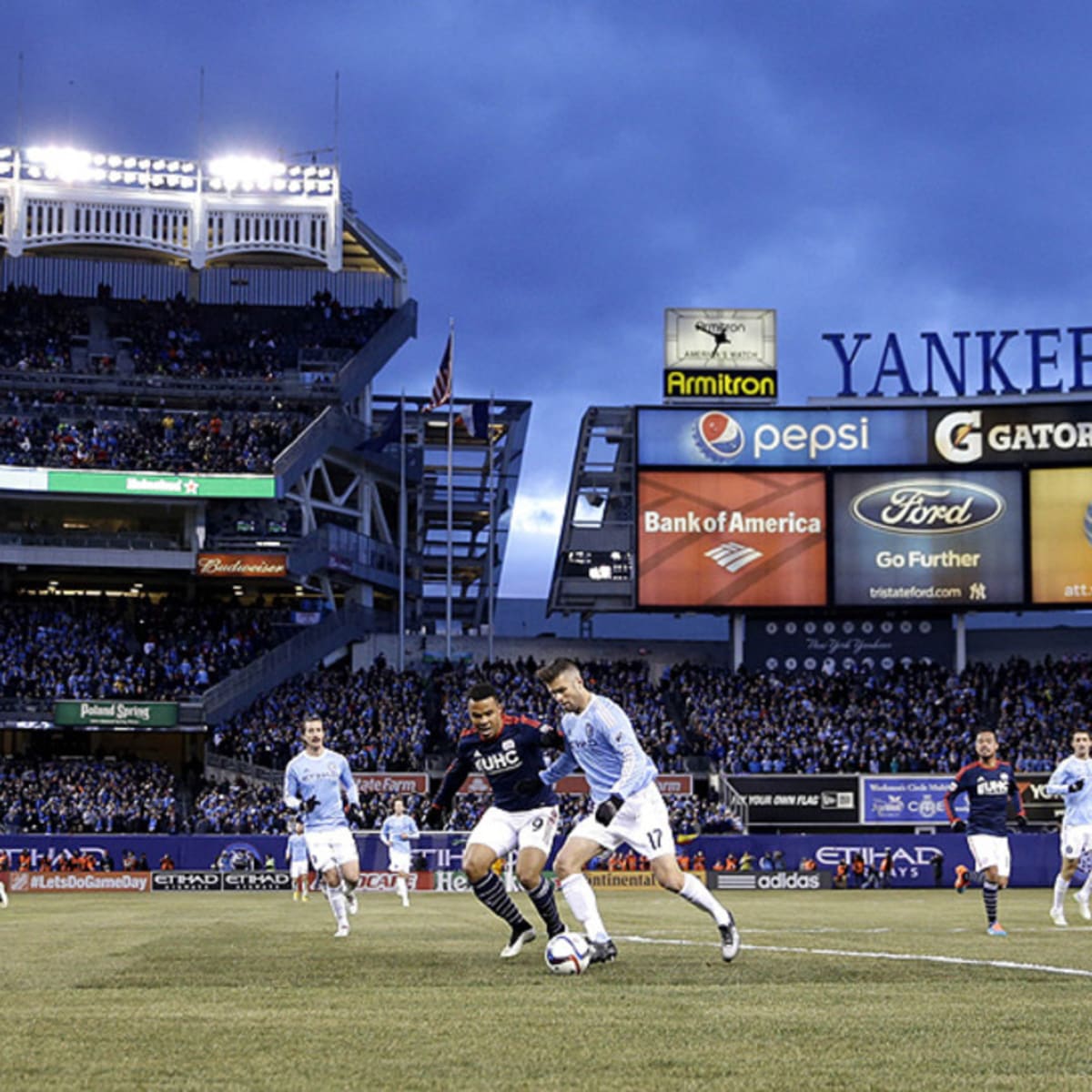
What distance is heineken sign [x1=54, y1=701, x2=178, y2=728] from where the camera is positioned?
198 ft

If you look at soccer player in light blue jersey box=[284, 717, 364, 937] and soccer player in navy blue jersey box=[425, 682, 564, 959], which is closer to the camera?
soccer player in navy blue jersey box=[425, 682, 564, 959]

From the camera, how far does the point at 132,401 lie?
234ft

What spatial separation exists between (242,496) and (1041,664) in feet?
110

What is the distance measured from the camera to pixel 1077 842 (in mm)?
24297

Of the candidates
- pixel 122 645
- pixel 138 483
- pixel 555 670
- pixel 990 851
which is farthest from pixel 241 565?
pixel 555 670

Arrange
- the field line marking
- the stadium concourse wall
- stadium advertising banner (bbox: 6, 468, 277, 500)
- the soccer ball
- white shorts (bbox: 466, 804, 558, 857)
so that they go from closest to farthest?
the soccer ball, the field line marking, white shorts (bbox: 466, 804, 558, 857), the stadium concourse wall, stadium advertising banner (bbox: 6, 468, 277, 500)

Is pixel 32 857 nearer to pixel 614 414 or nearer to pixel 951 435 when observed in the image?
pixel 614 414

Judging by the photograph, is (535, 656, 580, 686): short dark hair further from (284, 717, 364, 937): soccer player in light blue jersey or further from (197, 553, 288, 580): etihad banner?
(197, 553, 288, 580): etihad banner

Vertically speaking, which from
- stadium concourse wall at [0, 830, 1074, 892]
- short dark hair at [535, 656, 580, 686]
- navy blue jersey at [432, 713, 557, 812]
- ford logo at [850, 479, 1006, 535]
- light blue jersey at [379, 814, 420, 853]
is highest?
ford logo at [850, 479, 1006, 535]

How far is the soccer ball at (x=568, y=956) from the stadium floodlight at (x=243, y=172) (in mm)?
67217

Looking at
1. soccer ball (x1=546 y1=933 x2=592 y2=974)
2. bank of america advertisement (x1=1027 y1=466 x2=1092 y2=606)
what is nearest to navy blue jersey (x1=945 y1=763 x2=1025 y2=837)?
soccer ball (x1=546 y1=933 x2=592 y2=974)

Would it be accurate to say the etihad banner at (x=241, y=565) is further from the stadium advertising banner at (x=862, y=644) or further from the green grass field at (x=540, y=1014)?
the green grass field at (x=540, y=1014)

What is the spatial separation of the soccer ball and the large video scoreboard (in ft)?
153

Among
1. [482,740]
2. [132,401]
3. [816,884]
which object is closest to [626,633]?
[132,401]
